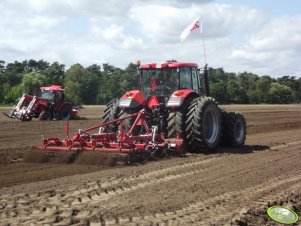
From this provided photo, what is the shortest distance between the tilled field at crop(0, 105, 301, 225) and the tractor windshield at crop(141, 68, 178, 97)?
178 cm

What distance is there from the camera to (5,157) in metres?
9.98

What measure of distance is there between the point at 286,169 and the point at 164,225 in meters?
4.43

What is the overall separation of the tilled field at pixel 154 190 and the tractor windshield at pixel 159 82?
5.84 feet

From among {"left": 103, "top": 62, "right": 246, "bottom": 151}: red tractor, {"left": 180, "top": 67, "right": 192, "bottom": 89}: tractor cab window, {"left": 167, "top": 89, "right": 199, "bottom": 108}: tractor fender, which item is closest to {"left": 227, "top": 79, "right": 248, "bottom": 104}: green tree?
{"left": 103, "top": 62, "right": 246, "bottom": 151}: red tractor

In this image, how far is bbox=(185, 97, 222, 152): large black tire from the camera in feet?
33.3

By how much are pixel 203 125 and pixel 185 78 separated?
4.47 ft

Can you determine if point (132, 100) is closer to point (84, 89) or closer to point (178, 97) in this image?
point (178, 97)

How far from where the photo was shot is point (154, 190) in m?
6.53

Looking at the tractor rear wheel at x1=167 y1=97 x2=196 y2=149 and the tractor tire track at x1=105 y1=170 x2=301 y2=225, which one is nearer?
the tractor tire track at x1=105 y1=170 x2=301 y2=225

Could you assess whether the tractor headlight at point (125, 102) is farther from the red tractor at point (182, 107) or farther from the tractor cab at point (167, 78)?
the tractor cab at point (167, 78)

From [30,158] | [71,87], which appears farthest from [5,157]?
[71,87]

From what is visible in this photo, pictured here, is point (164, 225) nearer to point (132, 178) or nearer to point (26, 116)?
point (132, 178)

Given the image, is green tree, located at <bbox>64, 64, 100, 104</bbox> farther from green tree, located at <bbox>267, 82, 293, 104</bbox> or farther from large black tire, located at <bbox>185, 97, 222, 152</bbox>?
large black tire, located at <bbox>185, 97, 222, 152</bbox>
